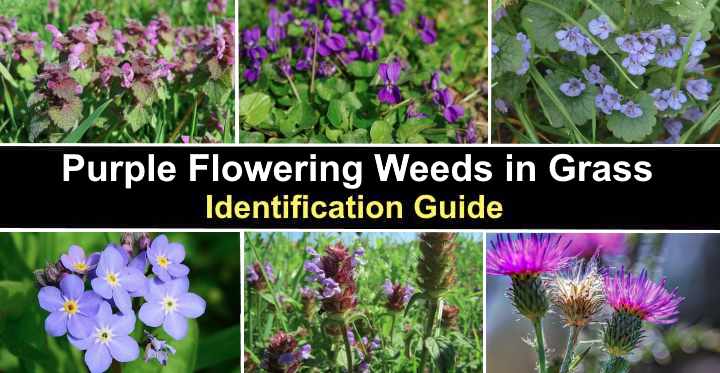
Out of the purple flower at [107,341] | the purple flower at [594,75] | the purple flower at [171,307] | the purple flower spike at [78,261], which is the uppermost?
the purple flower at [594,75]

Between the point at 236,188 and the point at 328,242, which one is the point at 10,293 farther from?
the point at 328,242

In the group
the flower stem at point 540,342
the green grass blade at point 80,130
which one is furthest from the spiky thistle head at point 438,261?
the green grass blade at point 80,130

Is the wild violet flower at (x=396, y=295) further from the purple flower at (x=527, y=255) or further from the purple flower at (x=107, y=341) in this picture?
the purple flower at (x=107, y=341)

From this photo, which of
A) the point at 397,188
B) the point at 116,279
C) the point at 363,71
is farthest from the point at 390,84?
the point at 116,279

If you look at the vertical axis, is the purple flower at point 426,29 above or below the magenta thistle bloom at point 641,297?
above

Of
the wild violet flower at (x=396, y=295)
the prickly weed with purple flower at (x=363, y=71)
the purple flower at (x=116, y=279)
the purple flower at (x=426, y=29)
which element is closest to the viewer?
the purple flower at (x=116, y=279)

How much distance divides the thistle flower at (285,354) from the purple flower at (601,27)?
897 mm

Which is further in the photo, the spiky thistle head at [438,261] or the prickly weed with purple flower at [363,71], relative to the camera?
the prickly weed with purple flower at [363,71]

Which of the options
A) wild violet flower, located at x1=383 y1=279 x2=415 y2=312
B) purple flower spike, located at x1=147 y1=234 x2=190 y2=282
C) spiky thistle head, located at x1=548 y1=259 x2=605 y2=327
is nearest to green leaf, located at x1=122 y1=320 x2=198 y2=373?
purple flower spike, located at x1=147 y1=234 x2=190 y2=282

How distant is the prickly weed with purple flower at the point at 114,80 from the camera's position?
5.16 feet

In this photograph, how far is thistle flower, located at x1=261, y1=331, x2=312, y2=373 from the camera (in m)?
1.56

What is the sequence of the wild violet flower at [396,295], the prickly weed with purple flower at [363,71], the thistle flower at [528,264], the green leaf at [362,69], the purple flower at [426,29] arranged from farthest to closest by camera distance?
1. the purple flower at [426,29]
2. the green leaf at [362,69]
3. the prickly weed with purple flower at [363,71]
4. the wild violet flower at [396,295]
5. the thistle flower at [528,264]

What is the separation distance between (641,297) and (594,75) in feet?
1.57

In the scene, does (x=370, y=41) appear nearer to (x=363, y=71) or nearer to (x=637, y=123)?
(x=363, y=71)
